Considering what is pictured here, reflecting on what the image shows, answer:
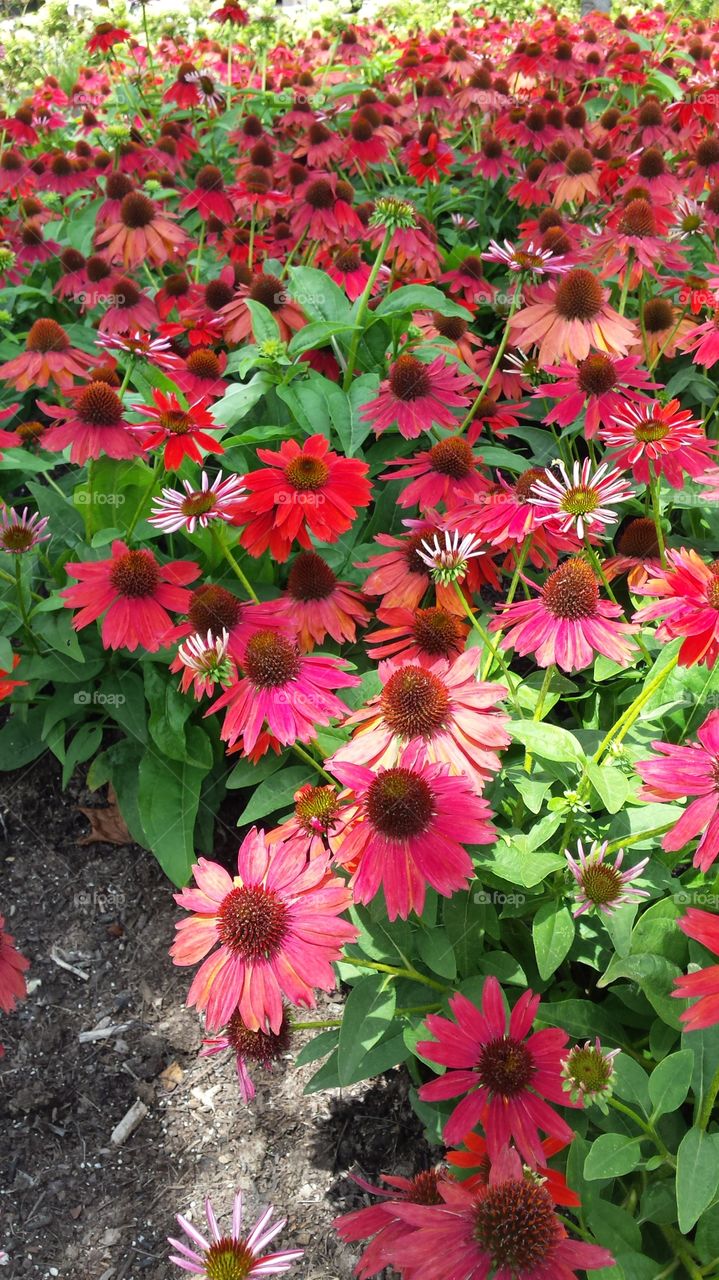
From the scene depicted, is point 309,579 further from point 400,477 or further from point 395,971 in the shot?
point 395,971

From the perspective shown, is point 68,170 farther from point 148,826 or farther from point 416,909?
point 416,909

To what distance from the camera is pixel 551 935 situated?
147 cm

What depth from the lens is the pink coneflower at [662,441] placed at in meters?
1.74

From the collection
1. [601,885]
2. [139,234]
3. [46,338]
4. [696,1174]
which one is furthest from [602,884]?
[139,234]

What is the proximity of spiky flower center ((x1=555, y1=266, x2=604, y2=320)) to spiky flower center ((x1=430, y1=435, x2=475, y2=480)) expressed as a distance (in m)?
0.46

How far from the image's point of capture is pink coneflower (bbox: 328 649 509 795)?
1.43m

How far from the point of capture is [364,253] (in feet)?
11.6

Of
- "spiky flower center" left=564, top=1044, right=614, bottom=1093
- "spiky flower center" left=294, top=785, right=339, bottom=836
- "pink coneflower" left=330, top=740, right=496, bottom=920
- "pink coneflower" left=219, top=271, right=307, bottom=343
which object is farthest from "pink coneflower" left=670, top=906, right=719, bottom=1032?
"pink coneflower" left=219, top=271, right=307, bottom=343

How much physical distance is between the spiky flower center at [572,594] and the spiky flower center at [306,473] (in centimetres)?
55

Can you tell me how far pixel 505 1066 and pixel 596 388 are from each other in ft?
4.47

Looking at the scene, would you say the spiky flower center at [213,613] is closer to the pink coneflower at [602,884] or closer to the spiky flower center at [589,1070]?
the pink coneflower at [602,884]

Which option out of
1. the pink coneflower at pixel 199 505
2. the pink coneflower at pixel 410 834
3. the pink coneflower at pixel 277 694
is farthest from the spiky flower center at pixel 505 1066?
the pink coneflower at pixel 199 505

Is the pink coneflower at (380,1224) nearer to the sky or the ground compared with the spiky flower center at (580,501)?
nearer to the ground

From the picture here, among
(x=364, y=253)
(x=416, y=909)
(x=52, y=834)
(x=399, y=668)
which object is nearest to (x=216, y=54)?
(x=364, y=253)
